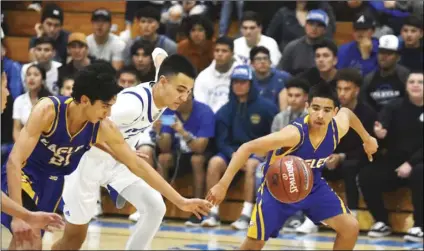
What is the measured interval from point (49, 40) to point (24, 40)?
1794mm

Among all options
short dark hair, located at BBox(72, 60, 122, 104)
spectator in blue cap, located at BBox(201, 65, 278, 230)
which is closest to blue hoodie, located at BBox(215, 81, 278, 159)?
spectator in blue cap, located at BBox(201, 65, 278, 230)

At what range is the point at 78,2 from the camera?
479 inches

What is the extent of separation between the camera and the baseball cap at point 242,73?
351 inches

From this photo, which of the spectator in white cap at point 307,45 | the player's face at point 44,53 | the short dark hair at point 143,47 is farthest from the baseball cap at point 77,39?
the spectator in white cap at point 307,45

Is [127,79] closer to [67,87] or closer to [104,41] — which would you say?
[67,87]

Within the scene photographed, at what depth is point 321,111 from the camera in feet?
21.0

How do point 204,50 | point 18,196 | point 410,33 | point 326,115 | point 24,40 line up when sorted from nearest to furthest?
point 18,196 → point 326,115 → point 410,33 → point 204,50 → point 24,40

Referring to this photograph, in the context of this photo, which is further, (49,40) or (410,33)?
(49,40)

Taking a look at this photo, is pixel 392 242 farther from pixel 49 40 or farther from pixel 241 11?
pixel 49 40

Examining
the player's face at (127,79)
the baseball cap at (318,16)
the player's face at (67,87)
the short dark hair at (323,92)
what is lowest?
the player's face at (67,87)

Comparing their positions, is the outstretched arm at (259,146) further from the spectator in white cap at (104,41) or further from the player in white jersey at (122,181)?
the spectator in white cap at (104,41)

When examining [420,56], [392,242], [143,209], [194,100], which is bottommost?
[392,242]

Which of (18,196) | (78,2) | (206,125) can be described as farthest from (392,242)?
(78,2)

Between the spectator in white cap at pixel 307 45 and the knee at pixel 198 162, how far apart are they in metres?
1.49
